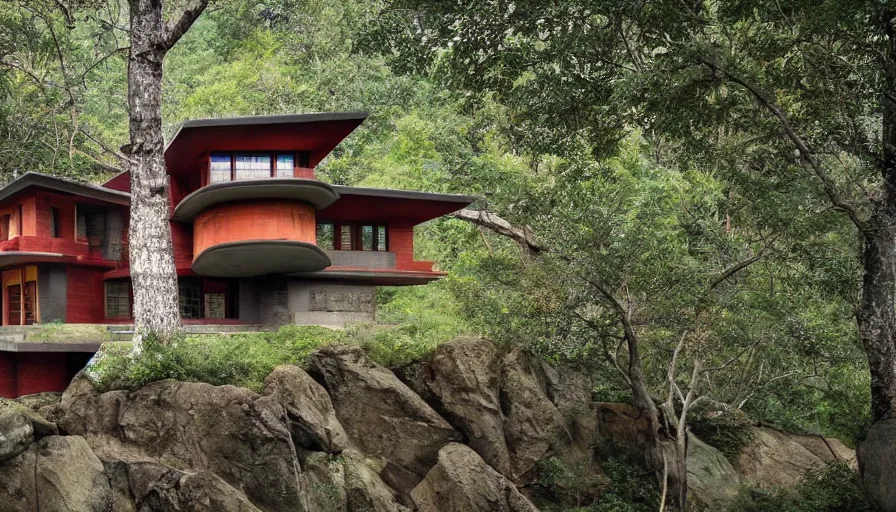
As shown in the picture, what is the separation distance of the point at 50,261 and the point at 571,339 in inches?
689

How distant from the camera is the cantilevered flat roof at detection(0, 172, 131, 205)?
26611 mm

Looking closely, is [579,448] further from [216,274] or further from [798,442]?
[216,274]

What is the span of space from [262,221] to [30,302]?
10.5 meters

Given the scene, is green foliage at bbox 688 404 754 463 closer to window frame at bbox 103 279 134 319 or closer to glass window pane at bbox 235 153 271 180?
glass window pane at bbox 235 153 271 180

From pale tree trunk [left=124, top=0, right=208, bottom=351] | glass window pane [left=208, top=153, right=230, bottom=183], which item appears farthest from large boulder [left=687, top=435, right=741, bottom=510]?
glass window pane [left=208, top=153, right=230, bottom=183]

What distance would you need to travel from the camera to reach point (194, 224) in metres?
27.7

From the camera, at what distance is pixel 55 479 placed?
16.9 m

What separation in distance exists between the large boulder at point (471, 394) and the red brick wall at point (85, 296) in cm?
1312

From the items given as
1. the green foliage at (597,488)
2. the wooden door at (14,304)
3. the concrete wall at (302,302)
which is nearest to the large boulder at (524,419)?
the green foliage at (597,488)

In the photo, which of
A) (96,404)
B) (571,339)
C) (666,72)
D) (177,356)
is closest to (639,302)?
(571,339)

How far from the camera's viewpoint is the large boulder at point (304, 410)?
19.7 metres

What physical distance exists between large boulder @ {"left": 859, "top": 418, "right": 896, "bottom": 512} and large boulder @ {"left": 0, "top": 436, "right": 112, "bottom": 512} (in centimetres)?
1799

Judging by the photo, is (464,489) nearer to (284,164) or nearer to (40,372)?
(284,164)

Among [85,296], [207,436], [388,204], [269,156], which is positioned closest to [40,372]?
[85,296]
